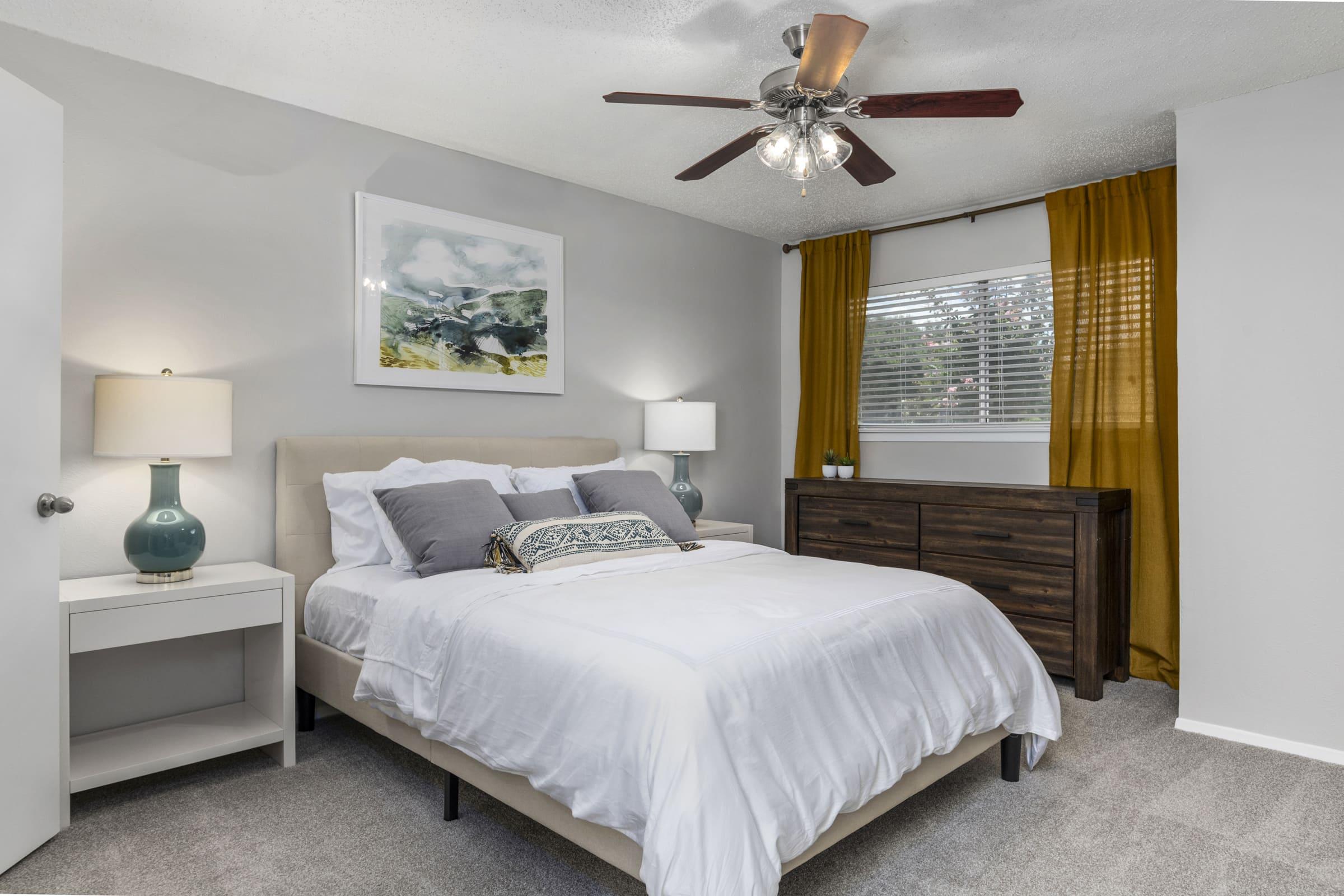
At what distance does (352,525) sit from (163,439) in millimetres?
751

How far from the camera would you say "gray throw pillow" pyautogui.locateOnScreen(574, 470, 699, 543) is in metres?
3.31

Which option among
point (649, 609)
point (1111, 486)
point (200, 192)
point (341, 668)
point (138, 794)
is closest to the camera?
point (649, 609)

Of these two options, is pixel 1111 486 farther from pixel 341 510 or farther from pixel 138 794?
pixel 138 794

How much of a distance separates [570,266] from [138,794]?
2.89m

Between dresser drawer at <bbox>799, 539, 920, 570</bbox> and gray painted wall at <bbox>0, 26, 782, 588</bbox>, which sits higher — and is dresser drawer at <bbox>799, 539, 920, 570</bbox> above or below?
below

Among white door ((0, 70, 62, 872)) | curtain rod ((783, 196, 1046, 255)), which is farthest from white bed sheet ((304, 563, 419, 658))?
curtain rod ((783, 196, 1046, 255))

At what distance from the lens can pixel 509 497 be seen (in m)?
3.14

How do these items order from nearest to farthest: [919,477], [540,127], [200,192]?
A: 1. [200,192]
2. [540,127]
3. [919,477]

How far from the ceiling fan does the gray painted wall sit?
1.34 m

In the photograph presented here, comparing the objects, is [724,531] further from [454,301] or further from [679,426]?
[454,301]

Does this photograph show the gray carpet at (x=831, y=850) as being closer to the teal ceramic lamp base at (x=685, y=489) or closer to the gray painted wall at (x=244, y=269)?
the gray painted wall at (x=244, y=269)

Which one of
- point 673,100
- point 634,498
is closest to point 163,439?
point 634,498

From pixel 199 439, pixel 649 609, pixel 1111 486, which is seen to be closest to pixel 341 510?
pixel 199 439

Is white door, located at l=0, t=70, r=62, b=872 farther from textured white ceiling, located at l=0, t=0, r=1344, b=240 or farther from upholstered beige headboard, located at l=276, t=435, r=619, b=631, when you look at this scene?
upholstered beige headboard, located at l=276, t=435, r=619, b=631
